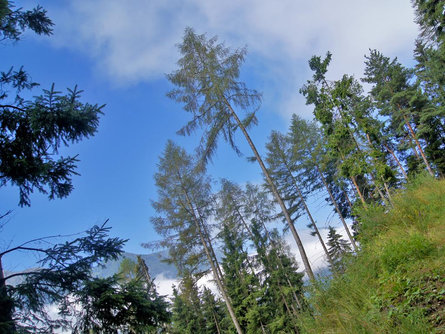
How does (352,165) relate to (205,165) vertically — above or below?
below

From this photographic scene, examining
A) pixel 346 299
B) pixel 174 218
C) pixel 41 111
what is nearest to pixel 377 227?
pixel 346 299

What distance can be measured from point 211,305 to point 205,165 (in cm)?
1734

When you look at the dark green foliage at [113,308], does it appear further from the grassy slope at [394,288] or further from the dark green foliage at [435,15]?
the dark green foliage at [435,15]

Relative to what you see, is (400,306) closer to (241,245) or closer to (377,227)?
(377,227)

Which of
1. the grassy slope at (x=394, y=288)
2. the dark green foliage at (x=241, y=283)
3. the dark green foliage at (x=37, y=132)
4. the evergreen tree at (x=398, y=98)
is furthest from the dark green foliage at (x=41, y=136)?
the evergreen tree at (x=398, y=98)

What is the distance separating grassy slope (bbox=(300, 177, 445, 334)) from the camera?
8.64 ft

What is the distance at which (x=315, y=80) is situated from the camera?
50.0 ft

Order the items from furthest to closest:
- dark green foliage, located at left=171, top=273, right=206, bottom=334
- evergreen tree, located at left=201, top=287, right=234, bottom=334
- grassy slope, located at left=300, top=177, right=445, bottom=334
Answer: evergreen tree, located at left=201, top=287, right=234, bottom=334 < dark green foliage, located at left=171, top=273, right=206, bottom=334 < grassy slope, located at left=300, top=177, right=445, bottom=334

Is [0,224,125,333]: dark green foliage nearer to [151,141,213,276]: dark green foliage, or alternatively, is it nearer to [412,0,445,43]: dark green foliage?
[151,141,213,276]: dark green foliage

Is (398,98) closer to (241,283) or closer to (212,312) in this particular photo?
(241,283)

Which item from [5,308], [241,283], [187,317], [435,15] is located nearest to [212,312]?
[187,317]

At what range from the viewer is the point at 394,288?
327cm

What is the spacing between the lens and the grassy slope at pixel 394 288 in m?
2.63

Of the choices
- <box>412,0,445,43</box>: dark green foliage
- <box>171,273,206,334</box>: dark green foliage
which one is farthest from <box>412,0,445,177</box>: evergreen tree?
<box>171,273,206,334</box>: dark green foliage
